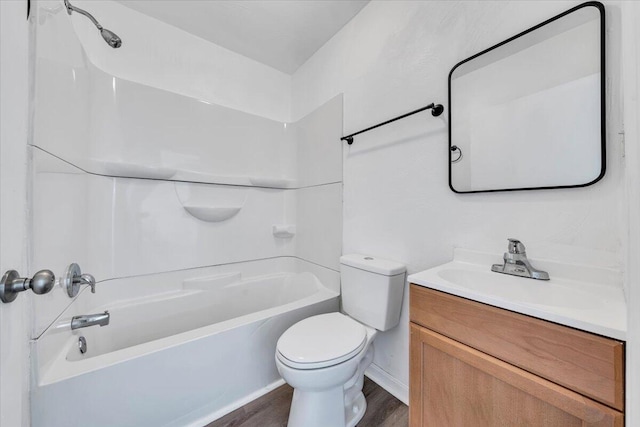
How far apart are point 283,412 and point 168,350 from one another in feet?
2.21

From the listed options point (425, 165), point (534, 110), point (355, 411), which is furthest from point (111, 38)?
point (355, 411)

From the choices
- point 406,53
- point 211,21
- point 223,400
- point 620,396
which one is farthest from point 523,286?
point 211,21

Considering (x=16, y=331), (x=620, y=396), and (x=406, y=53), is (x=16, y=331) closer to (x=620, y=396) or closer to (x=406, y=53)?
(x=620, y=396)

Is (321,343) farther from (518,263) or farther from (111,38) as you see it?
(111,38)

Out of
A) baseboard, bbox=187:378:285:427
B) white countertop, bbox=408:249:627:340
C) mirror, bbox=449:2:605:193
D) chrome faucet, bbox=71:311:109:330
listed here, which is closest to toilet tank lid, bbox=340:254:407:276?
white countertop, bbox=408:249:627:340

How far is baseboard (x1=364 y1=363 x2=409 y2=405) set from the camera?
1323 mm

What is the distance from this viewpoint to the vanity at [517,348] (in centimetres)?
52

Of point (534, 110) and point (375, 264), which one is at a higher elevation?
point (534, 110)

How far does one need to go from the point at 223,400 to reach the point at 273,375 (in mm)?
282

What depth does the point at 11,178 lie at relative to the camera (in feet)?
1.75

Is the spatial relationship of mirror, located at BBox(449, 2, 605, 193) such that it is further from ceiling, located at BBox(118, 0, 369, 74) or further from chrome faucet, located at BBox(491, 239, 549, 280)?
ceiling, located at BBox(118, 0, 369, 74)

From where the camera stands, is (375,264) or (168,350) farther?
(375,264)

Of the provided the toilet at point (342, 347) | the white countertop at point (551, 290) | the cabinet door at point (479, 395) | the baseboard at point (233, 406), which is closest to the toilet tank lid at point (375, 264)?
the toilet at point (342, 347)

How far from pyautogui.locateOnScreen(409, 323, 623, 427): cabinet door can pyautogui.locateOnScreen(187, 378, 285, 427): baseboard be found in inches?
32.9
